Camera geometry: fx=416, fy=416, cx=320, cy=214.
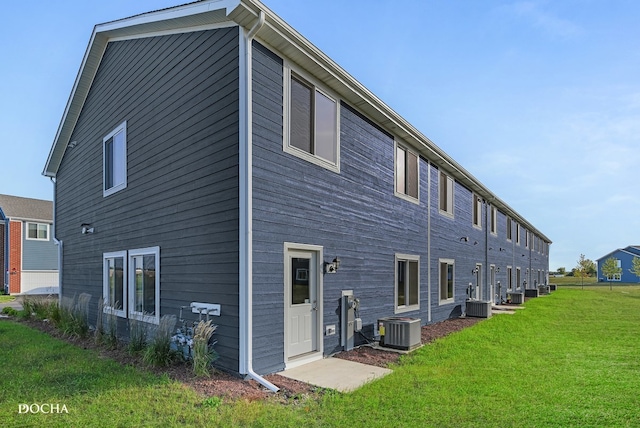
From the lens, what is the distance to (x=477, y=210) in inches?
747

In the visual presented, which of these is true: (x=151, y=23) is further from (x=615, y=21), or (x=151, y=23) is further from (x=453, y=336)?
(x=453, y=336)

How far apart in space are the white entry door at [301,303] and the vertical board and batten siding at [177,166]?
1.11 meters

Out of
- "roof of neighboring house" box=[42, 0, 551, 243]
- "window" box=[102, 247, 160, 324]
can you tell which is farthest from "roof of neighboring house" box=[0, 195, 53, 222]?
"window" box=[102, 247, 160, 324]

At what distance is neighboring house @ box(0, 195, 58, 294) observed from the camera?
28047mm

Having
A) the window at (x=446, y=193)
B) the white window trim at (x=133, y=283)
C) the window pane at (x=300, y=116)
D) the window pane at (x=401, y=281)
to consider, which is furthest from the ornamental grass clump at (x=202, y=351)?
the window at (x=446, y=193)

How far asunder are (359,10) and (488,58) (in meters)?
3.17

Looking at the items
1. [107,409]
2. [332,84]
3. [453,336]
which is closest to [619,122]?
[453,336]

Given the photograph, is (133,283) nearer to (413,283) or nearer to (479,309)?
(413,283)

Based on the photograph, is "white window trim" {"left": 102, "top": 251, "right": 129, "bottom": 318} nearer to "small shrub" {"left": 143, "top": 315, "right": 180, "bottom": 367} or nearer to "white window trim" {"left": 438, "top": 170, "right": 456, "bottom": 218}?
"small shrub" {"left": 143, "top": 315, "right": 180, "bottom": 367}

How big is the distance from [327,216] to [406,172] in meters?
4.66

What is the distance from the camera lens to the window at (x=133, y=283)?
860cm

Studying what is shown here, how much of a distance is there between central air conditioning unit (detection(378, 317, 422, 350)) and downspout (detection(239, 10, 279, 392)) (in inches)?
146

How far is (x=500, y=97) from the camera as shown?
10727mm

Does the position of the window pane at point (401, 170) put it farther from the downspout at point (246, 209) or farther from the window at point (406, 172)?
the downspout at point (246, 209)
